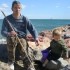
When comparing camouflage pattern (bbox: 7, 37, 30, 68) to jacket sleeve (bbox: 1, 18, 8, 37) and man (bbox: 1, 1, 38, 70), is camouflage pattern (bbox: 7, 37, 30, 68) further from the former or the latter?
jacket sleeve (bbox: 1, 18, 8, 37)

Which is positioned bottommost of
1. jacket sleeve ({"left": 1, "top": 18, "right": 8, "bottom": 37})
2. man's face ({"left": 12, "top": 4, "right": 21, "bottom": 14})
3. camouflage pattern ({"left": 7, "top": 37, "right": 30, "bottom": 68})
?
camouflage pattern ({"left": 7, "top": 37, "right": 30, "bottom": 68})

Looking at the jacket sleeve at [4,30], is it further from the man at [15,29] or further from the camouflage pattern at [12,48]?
the camouflage pattern at [12,48]

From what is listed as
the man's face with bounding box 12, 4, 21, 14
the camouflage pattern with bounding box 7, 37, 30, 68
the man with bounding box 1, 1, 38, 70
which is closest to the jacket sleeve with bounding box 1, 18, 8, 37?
the man with bounding box 1, 1, 38, 70

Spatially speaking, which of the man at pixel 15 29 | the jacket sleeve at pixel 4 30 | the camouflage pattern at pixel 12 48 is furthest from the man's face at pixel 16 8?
the camouflage pattern at pixel 12 48

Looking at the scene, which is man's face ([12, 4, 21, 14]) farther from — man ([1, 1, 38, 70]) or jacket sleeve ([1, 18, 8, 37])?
jacket sleeve ([1, 18, 8, 37])

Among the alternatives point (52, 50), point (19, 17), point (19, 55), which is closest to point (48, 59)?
point (52, 50)

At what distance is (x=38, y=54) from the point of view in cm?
973

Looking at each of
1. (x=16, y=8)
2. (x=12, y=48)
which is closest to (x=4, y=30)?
(x=12, y=48)

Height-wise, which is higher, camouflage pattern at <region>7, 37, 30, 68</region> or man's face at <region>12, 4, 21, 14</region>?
man's face at <region>12, 4, 21, 14</region>

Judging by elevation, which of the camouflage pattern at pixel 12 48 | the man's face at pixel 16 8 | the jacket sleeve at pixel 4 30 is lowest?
the camouflage pattern at pixel 12 48

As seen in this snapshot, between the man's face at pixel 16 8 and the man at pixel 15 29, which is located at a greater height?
the man's face at pixel 16 8

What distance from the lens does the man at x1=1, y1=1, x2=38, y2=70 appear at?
884 centimetres

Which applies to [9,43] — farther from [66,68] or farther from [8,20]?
[66,68]

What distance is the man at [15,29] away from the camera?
884 centimetres
